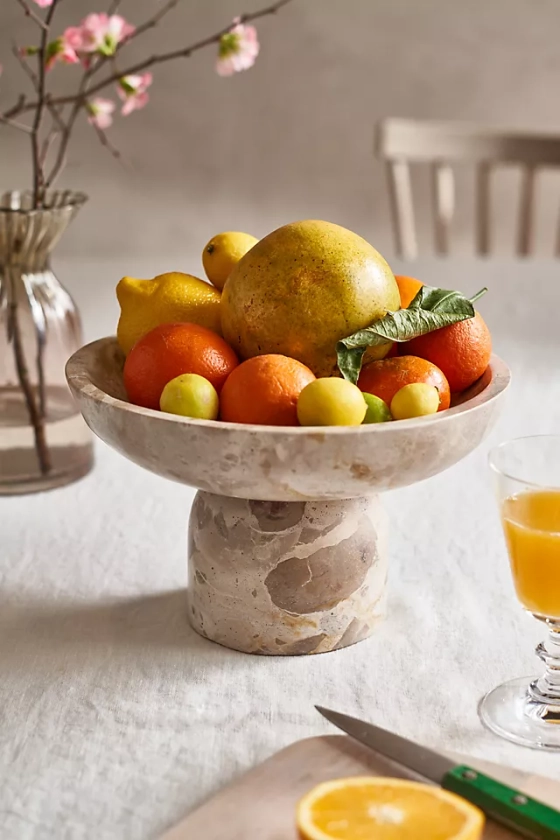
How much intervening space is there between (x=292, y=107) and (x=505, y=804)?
3.14m

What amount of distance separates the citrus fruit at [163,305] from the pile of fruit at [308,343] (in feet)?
0.12

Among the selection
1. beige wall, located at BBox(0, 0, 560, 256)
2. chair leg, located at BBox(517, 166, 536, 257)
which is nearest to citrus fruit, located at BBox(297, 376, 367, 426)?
chair leg, located at BBox(517, 166, 536, 257)

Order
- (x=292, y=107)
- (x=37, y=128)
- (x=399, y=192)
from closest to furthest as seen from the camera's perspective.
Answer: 1. (x=37, y=128)
2. (x=399, y=192)
3. (x=292, y=107)

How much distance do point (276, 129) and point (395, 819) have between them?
3151 mm

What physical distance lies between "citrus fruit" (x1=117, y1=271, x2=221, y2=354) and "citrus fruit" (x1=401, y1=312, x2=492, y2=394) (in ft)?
0.65

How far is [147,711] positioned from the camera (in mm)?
789

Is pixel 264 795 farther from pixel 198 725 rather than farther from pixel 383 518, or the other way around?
pixel 383 518

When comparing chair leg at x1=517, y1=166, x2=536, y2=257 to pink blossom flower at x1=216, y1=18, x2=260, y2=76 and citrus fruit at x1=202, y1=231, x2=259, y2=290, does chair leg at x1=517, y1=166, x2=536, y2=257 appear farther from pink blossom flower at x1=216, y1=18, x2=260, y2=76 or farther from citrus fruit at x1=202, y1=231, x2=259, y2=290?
citrus fruit at x1=202, y1=231, x2=259, y2=290

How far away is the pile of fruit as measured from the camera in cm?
79

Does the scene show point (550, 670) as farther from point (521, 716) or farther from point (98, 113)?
point (98, 113)

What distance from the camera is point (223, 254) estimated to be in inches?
38.3

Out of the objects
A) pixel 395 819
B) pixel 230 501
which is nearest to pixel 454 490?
pixel 230 501

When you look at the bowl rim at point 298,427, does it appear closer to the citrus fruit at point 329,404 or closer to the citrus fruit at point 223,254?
the citrus fruit at point 329,404

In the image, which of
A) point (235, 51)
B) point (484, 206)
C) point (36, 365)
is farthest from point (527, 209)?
point (36, 365)
